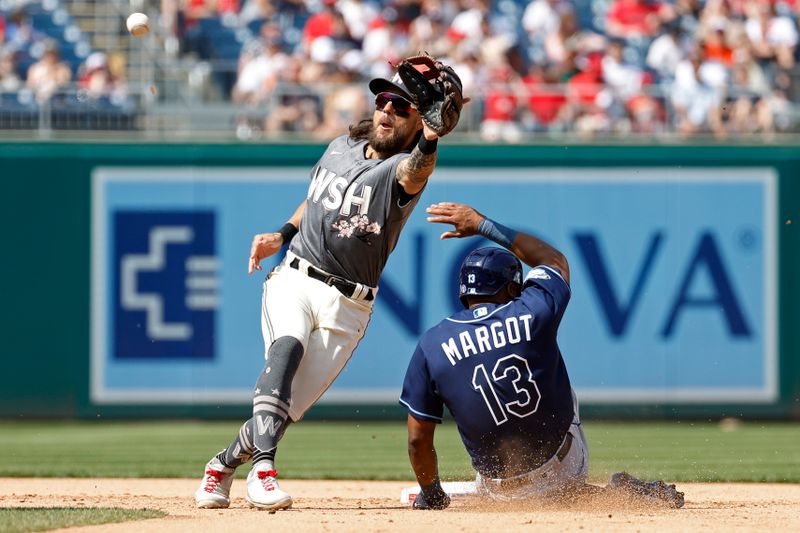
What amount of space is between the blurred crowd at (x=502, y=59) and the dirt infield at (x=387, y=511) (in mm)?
4914

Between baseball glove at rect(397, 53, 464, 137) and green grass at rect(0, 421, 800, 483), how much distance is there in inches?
89.6

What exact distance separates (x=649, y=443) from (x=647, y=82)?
412 centimetres

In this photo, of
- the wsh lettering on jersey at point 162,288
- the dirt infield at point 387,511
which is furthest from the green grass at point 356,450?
the wsh lettering on jersey at point 162,288

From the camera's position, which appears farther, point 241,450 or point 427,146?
point 241,450

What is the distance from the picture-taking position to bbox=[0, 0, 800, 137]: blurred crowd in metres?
11.7

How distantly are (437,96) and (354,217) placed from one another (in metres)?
0.74

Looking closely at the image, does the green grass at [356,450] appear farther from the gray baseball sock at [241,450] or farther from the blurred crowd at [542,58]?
the blurred crowd at [542,58]

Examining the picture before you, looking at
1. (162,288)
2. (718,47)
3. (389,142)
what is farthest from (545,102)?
(389,142)

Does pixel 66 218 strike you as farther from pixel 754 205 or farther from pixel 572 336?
pixel 754 205

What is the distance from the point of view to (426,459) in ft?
17.7

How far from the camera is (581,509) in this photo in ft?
18.2

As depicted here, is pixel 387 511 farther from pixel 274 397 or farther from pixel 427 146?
pixel 427 146

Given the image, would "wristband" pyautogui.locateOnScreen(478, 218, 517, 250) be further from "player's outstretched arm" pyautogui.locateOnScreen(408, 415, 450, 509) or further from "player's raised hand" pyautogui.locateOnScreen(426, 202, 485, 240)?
"player's outstretched arm" pyautogui.locateOnScreen(408, 415, 450, 509)

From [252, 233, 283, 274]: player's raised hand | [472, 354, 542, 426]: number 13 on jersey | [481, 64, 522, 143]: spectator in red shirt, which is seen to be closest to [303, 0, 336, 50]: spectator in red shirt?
[481, 64, 522, 143]: spectator in red shirt
